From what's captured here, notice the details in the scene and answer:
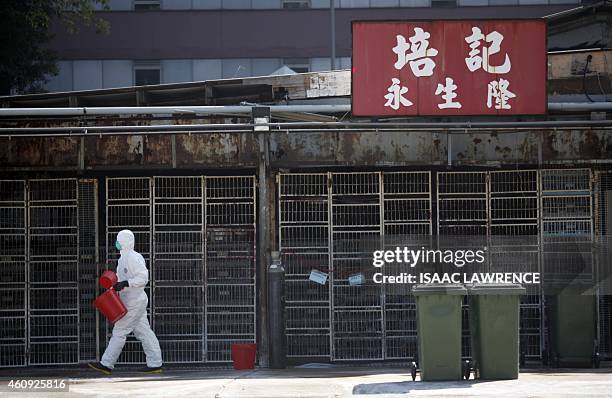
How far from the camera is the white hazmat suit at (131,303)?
14.6 metres

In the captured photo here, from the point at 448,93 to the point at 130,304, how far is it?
5.20 metres

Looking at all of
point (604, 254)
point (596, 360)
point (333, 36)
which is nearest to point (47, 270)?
point (596, 360)

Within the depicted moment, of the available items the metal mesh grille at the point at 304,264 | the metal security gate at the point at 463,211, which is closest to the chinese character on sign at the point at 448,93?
the metal security gate at the point at 463,211

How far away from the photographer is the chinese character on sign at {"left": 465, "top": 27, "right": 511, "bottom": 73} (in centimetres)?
1514

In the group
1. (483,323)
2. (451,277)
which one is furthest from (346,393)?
(451,277)

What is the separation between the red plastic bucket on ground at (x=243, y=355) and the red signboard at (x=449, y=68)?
11.7 feet

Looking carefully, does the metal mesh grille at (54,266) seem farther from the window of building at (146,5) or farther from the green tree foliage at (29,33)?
the window of building at (146,5)

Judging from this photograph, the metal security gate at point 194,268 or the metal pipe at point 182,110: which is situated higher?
the metal pipe at point 182,110

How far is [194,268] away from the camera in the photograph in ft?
51.4

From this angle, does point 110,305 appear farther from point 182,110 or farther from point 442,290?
point 442,290

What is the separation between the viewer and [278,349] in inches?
593

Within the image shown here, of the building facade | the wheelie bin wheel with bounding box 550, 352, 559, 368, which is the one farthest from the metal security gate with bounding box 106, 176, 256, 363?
the building facade

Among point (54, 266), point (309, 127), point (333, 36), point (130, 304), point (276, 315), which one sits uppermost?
point (333, 36)

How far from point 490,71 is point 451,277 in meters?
2.99
